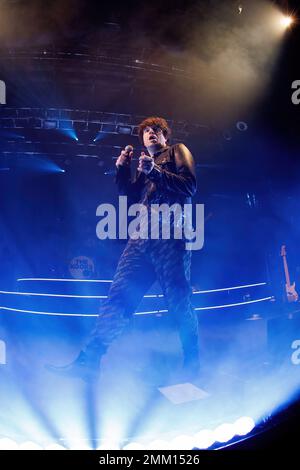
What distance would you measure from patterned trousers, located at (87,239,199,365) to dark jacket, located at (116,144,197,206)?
345mm

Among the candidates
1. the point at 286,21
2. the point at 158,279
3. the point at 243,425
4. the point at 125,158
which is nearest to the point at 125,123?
the point at 286,21

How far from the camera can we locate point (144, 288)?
7.39 feet

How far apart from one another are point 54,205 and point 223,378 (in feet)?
23.3

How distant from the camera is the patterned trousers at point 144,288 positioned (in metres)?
2.17

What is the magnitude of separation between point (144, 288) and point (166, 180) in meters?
0.81

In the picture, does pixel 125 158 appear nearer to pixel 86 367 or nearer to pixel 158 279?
pixel 158 279

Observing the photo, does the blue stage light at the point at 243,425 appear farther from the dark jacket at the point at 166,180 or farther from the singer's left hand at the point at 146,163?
the singer's left hand at the point at 146,163

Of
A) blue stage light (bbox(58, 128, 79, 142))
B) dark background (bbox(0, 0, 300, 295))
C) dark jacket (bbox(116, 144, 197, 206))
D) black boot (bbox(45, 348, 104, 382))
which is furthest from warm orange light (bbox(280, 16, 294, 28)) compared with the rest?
black boot (bbox(45, 348, 104, 382))

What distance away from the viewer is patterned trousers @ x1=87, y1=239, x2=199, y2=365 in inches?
85.3

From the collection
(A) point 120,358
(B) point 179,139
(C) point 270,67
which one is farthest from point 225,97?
(A) point 120,358

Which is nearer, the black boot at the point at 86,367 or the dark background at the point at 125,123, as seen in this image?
the black boot at the point at 86,367

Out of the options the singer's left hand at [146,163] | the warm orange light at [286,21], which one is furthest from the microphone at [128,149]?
the warm orange light at [286,21]

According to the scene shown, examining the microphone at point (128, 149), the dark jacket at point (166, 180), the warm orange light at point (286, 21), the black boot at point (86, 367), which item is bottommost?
the black boot at point (86, 367)

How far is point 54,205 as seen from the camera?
838 centimetres
